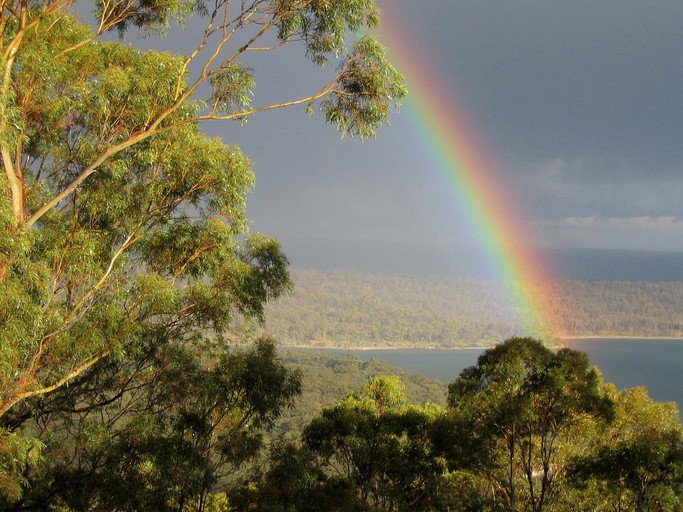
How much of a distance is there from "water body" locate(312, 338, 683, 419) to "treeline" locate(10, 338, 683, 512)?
51.2 m

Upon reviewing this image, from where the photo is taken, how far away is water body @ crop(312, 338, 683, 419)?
6588cm

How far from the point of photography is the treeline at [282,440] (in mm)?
4996

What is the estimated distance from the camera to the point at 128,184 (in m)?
4.86

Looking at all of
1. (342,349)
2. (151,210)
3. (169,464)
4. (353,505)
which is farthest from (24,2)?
(342,349)

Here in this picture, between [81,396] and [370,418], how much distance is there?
4.16 m

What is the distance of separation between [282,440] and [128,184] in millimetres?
3358

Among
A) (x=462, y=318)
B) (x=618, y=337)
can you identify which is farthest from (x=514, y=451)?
(x=462, y=318)

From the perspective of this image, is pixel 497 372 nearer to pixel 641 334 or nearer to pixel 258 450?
pixel 258 450

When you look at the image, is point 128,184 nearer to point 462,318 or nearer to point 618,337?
point 618,337

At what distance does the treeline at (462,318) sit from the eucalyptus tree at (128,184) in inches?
3739

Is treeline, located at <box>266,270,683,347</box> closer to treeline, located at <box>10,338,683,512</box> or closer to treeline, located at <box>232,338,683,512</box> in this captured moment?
treeline, located at <box>232,338,683,512</box>

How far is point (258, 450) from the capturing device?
625 cm

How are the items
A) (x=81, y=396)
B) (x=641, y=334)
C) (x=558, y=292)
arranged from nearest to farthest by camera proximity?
1. (x=81, y=396)
2. (x=641, y=334)
3. (x=558, y=292)

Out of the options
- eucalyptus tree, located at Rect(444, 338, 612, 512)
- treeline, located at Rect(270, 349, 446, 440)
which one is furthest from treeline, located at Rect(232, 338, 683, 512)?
treeline, located at Rect(270, 349, 446, 440)
